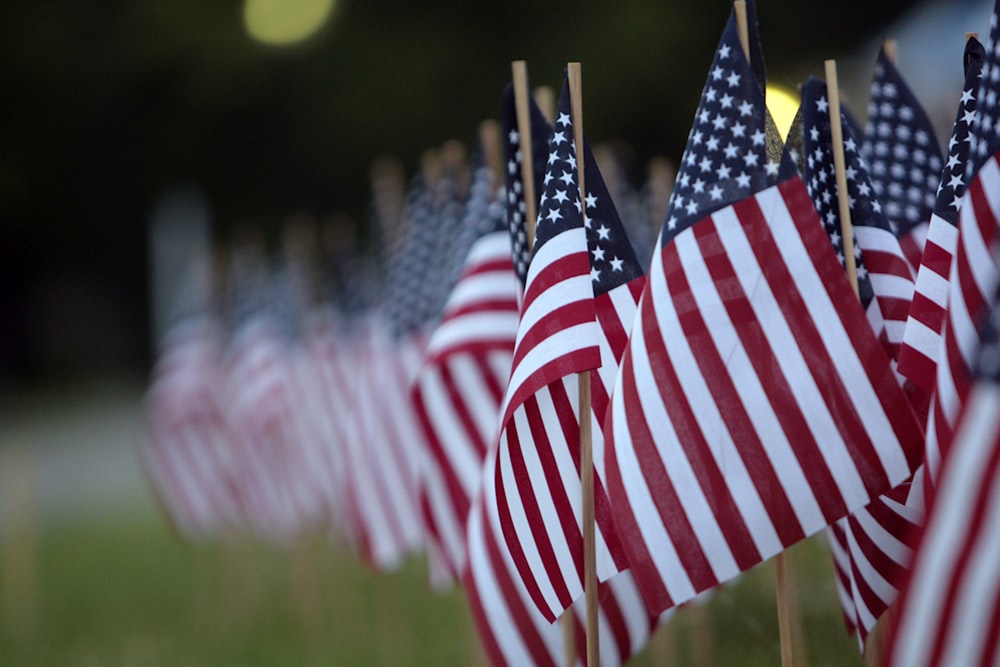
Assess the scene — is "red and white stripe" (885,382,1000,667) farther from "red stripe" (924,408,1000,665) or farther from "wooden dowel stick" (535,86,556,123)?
"wooden dowel stick" (535,86,556,123)

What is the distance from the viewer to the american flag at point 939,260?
4145mm

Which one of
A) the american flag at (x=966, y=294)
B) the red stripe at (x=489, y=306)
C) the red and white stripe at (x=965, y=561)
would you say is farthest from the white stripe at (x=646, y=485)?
the red stripe at (x=489, y=306)

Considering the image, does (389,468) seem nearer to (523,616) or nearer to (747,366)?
(523,616)

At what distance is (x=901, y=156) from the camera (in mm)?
5270

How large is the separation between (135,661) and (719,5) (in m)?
21.6

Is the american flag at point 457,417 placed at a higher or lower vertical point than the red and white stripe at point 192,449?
lower

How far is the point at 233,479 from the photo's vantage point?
36.9ft

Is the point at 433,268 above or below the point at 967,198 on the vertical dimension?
above

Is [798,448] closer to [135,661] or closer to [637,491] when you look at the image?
[637,491]

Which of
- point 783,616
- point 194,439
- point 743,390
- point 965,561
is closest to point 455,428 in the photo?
point 743,390

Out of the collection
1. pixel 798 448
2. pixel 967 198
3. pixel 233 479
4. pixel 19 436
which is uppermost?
pixel 19 436

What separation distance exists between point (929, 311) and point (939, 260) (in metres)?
0.18

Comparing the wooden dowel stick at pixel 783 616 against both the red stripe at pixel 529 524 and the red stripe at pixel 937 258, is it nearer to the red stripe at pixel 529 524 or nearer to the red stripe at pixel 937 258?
the red stripe at pixel 529 524

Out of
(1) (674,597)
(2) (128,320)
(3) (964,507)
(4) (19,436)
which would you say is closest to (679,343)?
(1) (674,597)
